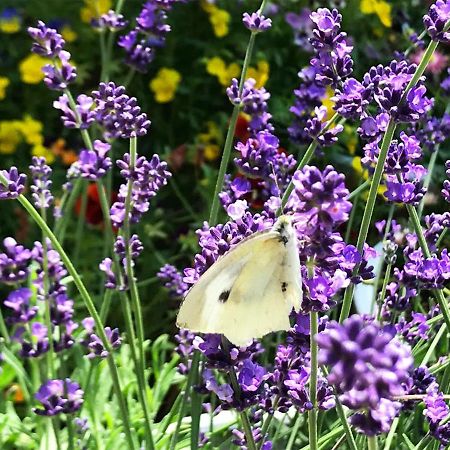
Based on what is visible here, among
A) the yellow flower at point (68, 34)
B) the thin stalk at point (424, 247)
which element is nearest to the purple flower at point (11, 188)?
the thin stalk at point (424, 247)

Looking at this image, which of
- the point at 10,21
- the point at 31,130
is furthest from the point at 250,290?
the point at 10,21

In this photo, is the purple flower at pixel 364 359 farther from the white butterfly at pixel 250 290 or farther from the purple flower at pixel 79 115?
the purple flower at pixel 79 115

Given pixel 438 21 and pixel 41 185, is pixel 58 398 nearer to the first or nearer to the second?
pixel 41 185

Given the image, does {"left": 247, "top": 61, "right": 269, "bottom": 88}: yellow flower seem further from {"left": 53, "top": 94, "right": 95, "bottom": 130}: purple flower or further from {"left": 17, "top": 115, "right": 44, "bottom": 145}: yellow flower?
{"left": 53, "top": 94, "right": 95, "bottom": 130}: purple flower

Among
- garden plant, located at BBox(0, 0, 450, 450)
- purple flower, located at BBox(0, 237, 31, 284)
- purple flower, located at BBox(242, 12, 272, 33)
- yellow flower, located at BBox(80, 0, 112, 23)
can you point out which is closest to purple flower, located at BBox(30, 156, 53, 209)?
garden plant, located at BBox(0, 0, 450, 450)

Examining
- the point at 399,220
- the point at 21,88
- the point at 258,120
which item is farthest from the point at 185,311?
the point at 21,88

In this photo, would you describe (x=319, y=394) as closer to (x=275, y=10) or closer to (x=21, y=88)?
(x=275, y=10)
